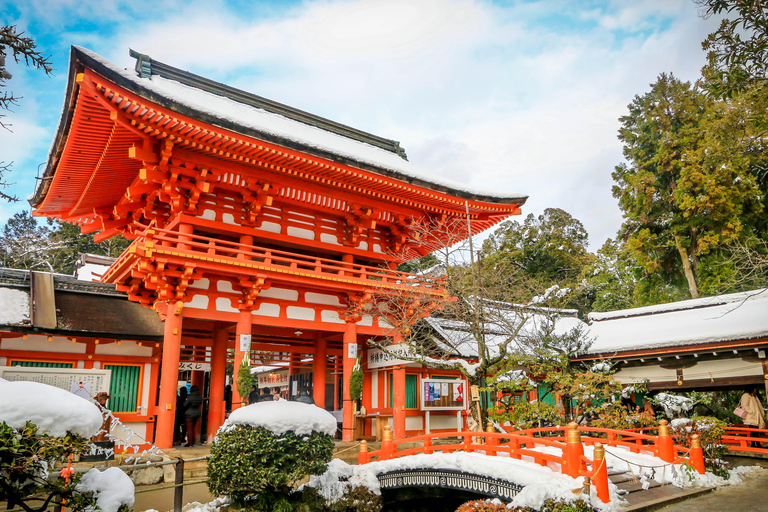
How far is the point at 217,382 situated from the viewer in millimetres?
13852

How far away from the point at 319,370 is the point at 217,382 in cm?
329

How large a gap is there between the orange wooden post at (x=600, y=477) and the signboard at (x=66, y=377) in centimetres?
1025

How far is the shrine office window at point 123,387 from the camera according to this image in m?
12.1

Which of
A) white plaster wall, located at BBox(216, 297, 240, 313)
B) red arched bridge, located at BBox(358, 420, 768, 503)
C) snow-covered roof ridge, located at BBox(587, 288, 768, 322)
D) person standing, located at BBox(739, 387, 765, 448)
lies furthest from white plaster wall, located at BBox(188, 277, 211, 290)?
person standing, located at BBox(739, 387, 765, 448)

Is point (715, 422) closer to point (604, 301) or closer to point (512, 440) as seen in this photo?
point (512, 440)

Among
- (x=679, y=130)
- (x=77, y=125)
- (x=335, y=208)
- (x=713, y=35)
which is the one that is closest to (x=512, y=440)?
(x=335, y=208)

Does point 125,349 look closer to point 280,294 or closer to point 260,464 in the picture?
point 280,294

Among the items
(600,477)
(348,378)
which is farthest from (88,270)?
(600,477)

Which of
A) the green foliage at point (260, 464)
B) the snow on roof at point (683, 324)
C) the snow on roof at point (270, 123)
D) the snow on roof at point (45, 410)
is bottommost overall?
the green foliage at point (260, 464)

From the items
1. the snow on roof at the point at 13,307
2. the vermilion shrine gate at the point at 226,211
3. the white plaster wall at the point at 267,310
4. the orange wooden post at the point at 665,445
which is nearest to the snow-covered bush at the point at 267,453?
the vermilion shrine gate at the point at 226,211

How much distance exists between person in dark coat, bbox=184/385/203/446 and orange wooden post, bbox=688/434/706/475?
1156 centimetres

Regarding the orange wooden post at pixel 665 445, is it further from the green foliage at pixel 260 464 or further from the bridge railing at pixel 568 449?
the green foliage at pixel 260 464

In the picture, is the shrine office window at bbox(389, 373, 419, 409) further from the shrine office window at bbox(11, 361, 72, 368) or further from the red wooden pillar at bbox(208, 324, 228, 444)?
the shrine office window at bbox(11, 361, 72, 368)

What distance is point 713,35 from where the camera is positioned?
38.2ft
